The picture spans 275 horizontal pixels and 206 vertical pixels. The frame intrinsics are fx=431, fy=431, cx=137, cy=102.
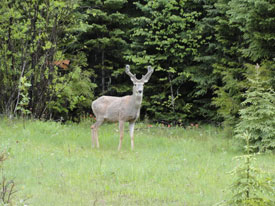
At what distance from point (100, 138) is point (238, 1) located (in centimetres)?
570

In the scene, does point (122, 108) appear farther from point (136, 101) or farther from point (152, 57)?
point (152, 57)

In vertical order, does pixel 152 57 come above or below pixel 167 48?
below

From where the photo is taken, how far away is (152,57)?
1698 centimetres

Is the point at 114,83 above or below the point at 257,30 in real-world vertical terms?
below

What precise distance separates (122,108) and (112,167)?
2.87 meters

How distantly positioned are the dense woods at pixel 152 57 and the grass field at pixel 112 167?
1.29 meters

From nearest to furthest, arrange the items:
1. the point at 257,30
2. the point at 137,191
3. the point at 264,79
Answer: the point at 137,191, the point at 264,79, the point at 257,30

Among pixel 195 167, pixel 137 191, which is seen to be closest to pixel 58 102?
pixel 195 167

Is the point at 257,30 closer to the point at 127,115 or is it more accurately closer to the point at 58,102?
the point at 127,115

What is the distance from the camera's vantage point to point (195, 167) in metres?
8.80

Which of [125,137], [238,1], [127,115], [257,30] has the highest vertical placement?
[238,1]

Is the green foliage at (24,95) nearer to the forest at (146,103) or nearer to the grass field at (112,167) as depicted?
the forest at (146,103)

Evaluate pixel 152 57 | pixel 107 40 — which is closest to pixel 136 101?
pixel 152 57

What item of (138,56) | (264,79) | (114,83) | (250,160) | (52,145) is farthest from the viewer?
(114,83)
